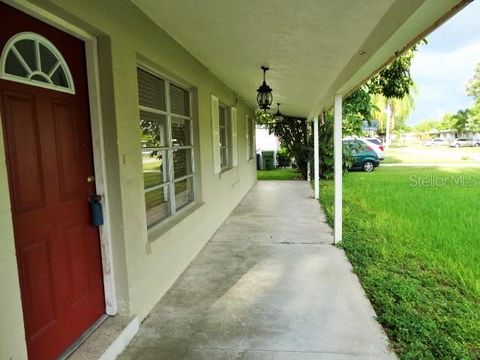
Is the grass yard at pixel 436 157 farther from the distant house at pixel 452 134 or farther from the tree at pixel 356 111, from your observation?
the distant house at pixel 452 134

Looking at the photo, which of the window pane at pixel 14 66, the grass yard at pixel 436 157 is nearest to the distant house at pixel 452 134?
the grass yard at pixel 436 157

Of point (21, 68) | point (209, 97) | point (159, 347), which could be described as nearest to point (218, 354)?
point (159, 347)

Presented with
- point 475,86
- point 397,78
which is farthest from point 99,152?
point 475,86

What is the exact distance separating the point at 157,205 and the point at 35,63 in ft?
6.16

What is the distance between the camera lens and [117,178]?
2484 mm

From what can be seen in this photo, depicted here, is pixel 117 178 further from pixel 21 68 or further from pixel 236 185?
pixel 236 185

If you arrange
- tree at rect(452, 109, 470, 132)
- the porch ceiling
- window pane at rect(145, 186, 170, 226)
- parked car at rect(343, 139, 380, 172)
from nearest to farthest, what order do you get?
the porch ceiling, window pane at rect(145, 186, 170, 226), parked car at rect(343, 139, 380, 172), tree at rect(452, 109, 470, 132)

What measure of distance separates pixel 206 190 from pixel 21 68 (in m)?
3.32

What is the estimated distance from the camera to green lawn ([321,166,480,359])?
2508 millimetres

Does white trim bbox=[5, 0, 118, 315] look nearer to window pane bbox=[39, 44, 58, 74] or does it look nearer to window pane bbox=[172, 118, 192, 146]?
window pane bbox=[39, 44, 58, 74]

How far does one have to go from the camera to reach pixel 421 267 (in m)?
3.84

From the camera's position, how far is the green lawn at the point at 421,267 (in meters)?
2.51

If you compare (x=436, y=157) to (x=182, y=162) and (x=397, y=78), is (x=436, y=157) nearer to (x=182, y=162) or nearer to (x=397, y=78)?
(x=397, y=78)

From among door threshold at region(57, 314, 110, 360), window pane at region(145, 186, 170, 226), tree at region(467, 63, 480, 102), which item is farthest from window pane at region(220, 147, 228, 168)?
tree at region(467, 63, 480, 102)
